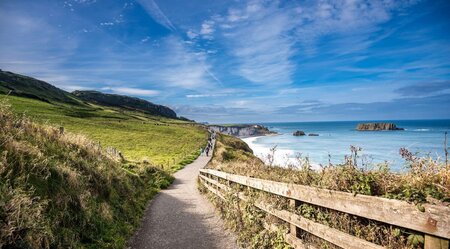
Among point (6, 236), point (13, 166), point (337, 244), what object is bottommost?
point (6, 236)

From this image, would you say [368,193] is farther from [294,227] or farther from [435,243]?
[294,227]

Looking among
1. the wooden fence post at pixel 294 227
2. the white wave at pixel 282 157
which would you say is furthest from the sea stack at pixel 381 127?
the wooden fence post at pixel 294 227

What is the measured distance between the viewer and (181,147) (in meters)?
55.8

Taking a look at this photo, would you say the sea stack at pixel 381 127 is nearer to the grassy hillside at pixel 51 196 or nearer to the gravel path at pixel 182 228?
the gravel path at pixel 182 228

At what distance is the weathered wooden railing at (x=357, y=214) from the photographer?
2873 millimetres

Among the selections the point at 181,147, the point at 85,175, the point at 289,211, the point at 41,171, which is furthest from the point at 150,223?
the point at 181,147

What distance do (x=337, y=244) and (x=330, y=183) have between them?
95 centimetres

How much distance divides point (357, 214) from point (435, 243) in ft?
3.29

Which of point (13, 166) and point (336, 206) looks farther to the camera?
point (13, 166)

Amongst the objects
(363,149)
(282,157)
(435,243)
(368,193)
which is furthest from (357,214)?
(282,157)

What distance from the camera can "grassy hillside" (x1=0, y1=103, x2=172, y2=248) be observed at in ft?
15.9

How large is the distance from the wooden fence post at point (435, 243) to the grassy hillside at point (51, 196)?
520cm

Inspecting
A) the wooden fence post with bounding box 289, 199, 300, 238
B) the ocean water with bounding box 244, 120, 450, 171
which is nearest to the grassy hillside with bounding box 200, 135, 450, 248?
the wooden fence post with bounding box 289, 199, 300, 238

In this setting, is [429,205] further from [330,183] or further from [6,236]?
[6,236]
